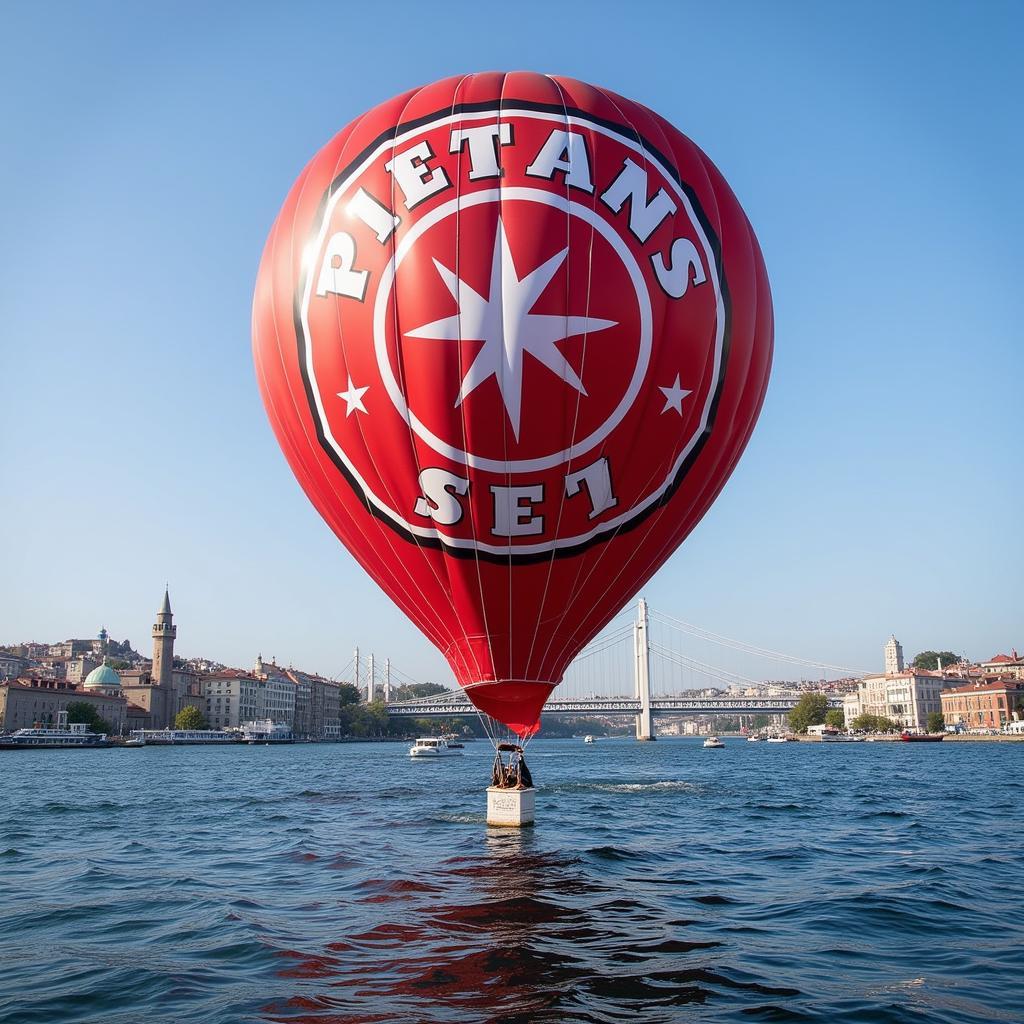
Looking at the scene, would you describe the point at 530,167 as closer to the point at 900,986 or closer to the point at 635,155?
the point at 635,155

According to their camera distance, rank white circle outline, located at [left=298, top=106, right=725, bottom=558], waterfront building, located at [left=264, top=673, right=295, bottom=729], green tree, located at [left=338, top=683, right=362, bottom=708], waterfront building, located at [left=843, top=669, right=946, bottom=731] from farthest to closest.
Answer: green tree, located at [left=338, top=683, right=362, bottom=708] → waterfront building, located at [left=264, top=673, right=295, bottom=729] → waterfront building, located at [left=843, top=669, right=946, bottom=731] → white circle outline, located at [left=298, top=106, right=725, bottom=558]

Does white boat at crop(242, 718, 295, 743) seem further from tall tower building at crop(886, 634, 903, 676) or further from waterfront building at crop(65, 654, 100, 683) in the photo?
tall tower building at crop(886, 634, 903, 676)

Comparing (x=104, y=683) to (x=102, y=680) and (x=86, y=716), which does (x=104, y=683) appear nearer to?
(x=102, y=680)

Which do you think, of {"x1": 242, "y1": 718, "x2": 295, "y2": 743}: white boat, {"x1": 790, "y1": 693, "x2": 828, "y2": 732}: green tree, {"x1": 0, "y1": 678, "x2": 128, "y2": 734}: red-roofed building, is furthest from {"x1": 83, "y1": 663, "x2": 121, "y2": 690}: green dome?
{"x1": 790, "y1": 693, "x2": 828, "y2": 732}: green tree

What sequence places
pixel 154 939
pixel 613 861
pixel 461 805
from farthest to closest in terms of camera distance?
pixel 461 805
pixel 613 861
pixel 154 939

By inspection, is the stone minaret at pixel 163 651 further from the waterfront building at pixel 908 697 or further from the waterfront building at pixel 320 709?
the waterfront building at pixel 908 697

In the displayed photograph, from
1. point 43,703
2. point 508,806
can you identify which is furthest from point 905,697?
point 508,806

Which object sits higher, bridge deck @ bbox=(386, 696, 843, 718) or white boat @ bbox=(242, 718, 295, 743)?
bridge deck @ bbox=(386, 696, 843, 718)

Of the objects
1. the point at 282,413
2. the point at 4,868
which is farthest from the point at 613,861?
the point at 4,868
